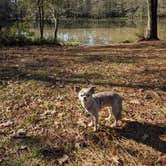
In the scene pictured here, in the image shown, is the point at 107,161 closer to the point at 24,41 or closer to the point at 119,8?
the point at 24,41

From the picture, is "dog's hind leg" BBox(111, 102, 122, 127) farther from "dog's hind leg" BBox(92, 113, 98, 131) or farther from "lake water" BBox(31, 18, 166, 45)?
"lake water" BBox(31, 18, 166, 45)

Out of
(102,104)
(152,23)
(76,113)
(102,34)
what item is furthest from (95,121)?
(102,34)

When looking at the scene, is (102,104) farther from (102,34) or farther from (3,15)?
(3,15)

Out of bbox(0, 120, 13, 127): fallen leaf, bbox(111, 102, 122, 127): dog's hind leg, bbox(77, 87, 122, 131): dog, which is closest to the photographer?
bbox(77, 87, 122, 131): dog

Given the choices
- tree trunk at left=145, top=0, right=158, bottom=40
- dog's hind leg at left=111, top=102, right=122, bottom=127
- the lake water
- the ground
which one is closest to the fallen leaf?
the ground

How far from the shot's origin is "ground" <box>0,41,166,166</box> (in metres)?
2.62

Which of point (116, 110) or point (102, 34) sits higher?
point (102, 34)

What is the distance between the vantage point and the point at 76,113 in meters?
3.48

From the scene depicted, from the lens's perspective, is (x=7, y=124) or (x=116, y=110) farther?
(x=7, y=124)

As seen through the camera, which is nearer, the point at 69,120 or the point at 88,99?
the point at 88,99

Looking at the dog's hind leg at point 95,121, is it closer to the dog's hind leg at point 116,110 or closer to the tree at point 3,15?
the dog's hind leg at point 116,110

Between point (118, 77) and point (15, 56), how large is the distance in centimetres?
302

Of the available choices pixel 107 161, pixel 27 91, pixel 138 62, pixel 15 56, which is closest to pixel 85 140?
pixel 107 161

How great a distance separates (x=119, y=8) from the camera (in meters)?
65.1
